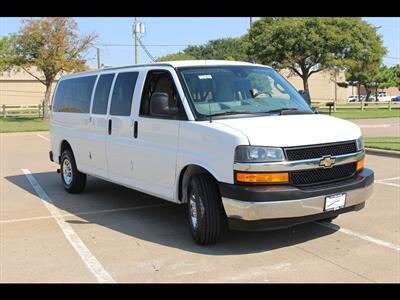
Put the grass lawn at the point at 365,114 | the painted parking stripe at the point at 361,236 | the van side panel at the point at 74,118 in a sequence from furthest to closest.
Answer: the grass lawn at the point at 365,114
the van side panel at the point at 74,118
the painted parking stripe at the point at 361,236

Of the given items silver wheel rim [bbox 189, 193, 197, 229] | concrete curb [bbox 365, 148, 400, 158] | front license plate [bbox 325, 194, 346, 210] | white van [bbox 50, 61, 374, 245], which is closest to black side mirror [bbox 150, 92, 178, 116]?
white van [bbox 50, 61, 374, 245]

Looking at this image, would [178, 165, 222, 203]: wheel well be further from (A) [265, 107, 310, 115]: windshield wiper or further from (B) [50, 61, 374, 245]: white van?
(A) [265, 107, 310, 115]: windshield wiper

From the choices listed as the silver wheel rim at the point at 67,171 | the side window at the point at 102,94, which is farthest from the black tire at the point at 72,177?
the side window at the point at 102,94

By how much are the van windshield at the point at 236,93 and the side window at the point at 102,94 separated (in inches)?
69.2

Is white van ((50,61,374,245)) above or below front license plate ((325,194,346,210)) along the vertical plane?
above

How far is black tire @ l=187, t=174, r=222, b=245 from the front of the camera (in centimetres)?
512

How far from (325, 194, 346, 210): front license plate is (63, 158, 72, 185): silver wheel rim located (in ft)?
16.6

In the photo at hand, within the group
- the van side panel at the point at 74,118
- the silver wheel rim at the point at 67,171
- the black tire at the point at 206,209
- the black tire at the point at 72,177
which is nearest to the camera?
the black tire at the point at 206,209

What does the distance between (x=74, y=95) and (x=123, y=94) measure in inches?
82.0

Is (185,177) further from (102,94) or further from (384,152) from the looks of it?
(384,152)

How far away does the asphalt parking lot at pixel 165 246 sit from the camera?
4.55m

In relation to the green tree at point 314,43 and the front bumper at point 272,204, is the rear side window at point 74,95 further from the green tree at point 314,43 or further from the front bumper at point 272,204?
the green tree at point 314,43

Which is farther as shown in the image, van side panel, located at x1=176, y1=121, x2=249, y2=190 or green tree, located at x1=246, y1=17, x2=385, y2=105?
green tree, located at x1=246, y1=17, x2=385, y2=105

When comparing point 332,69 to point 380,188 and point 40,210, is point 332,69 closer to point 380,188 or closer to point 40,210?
point 380,188
